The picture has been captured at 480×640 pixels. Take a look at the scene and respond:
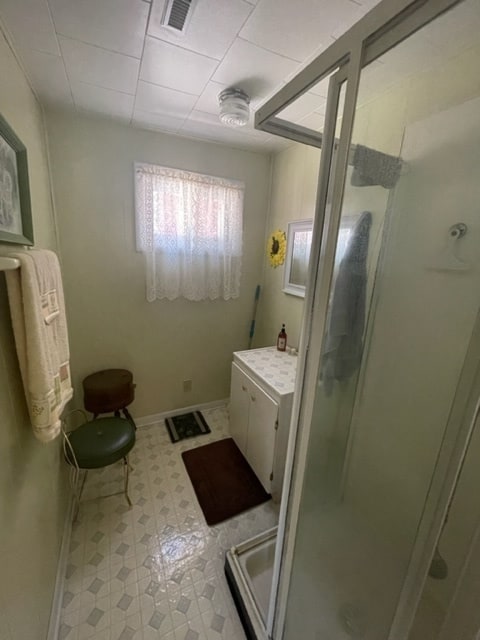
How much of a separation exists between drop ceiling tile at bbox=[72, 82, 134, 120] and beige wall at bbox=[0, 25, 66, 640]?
0.25 meters

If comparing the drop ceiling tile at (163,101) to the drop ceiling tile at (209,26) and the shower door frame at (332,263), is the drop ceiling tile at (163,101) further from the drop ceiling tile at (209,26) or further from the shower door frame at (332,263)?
the shower door frame at (332,263)

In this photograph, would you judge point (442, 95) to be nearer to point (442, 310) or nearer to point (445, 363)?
point (442, 310)

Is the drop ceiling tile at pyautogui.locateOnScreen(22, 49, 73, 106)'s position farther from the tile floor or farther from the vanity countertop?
the tile floor

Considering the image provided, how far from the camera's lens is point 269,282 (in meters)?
2.40

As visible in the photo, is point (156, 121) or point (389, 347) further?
point (156, 121)

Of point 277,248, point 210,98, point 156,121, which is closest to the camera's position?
point 210,98

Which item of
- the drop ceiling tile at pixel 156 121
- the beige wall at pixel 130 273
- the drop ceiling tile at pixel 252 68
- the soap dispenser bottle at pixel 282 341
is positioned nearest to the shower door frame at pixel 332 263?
the drop ceiling tile at pixel 252 68

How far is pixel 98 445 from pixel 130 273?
3.98ft

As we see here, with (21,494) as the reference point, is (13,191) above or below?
above

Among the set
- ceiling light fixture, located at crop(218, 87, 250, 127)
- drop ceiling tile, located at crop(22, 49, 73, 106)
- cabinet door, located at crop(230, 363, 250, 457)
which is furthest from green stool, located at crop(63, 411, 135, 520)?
ceiling light fixture, located at crop(218, 87, 250, 127)

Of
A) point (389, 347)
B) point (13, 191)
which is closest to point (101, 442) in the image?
point (13, 191)

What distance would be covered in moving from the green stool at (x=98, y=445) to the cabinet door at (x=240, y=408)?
29.9 inches

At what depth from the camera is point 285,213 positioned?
2.15 m

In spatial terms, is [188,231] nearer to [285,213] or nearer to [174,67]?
[285,213]
